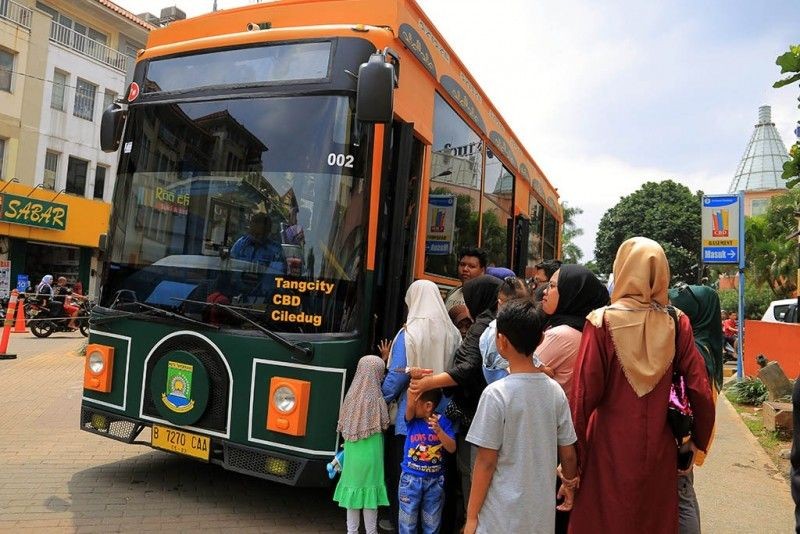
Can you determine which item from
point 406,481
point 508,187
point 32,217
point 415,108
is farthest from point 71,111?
point 406,481

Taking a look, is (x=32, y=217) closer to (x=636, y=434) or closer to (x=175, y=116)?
(x=175, y=116)

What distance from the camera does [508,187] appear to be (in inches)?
281

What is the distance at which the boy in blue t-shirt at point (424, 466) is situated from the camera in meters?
3.32

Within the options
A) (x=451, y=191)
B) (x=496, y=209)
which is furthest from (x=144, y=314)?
(x=496, y=209)

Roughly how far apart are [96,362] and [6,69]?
62.8 ft

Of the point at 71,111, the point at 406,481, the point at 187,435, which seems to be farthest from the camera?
the point at 71,111

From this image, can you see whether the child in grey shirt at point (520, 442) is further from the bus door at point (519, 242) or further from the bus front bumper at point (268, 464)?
the bus door at point (519, 242)

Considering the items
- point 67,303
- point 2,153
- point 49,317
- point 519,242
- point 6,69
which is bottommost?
point 49,317

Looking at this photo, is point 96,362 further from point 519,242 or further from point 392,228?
point 519,242

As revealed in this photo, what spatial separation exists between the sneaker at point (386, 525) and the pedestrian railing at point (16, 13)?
2138 centimetres

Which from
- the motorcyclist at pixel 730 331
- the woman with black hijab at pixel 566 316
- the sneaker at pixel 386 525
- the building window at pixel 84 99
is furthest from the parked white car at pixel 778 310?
the building window at pixel 84 99

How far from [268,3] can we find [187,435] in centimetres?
310

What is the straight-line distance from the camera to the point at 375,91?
3576mm

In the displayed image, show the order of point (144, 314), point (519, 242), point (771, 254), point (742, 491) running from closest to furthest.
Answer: point (144, 314) < point (742, 491) < point (519, 242) < point (771, 254)
